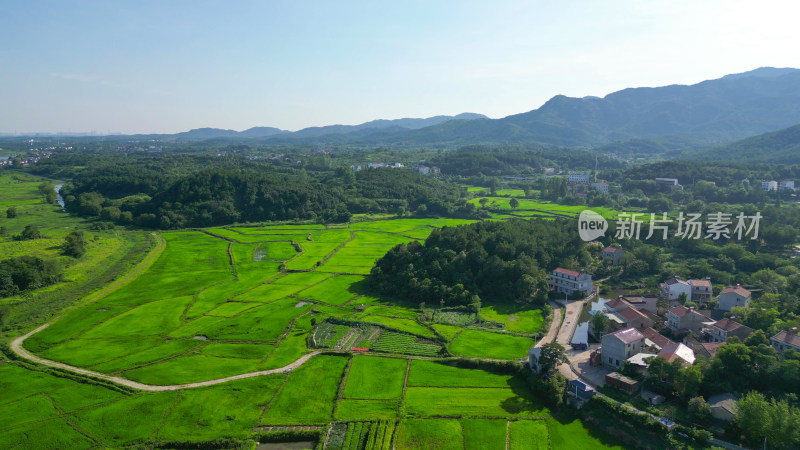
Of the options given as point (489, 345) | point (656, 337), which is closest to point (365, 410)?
point (489, 345)

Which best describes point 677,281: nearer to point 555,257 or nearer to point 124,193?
point 555,257

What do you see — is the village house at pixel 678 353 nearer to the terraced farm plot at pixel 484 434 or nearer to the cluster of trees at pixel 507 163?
the terraced farm plot at pixel 484 434

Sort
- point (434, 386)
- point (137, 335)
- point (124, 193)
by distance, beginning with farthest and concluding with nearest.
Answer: point (124, 193) < point (137, 335) < point (434, 386)

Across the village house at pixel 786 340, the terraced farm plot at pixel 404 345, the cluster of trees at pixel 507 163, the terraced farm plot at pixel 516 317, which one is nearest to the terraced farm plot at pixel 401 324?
the terraced farm plot at pixel 404 345

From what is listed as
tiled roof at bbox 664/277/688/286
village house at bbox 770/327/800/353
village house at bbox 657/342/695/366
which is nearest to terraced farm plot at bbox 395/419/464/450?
village house at bbox 657/342/695/366

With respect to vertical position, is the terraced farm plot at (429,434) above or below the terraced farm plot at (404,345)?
below

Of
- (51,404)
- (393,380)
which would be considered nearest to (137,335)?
(51,404)
